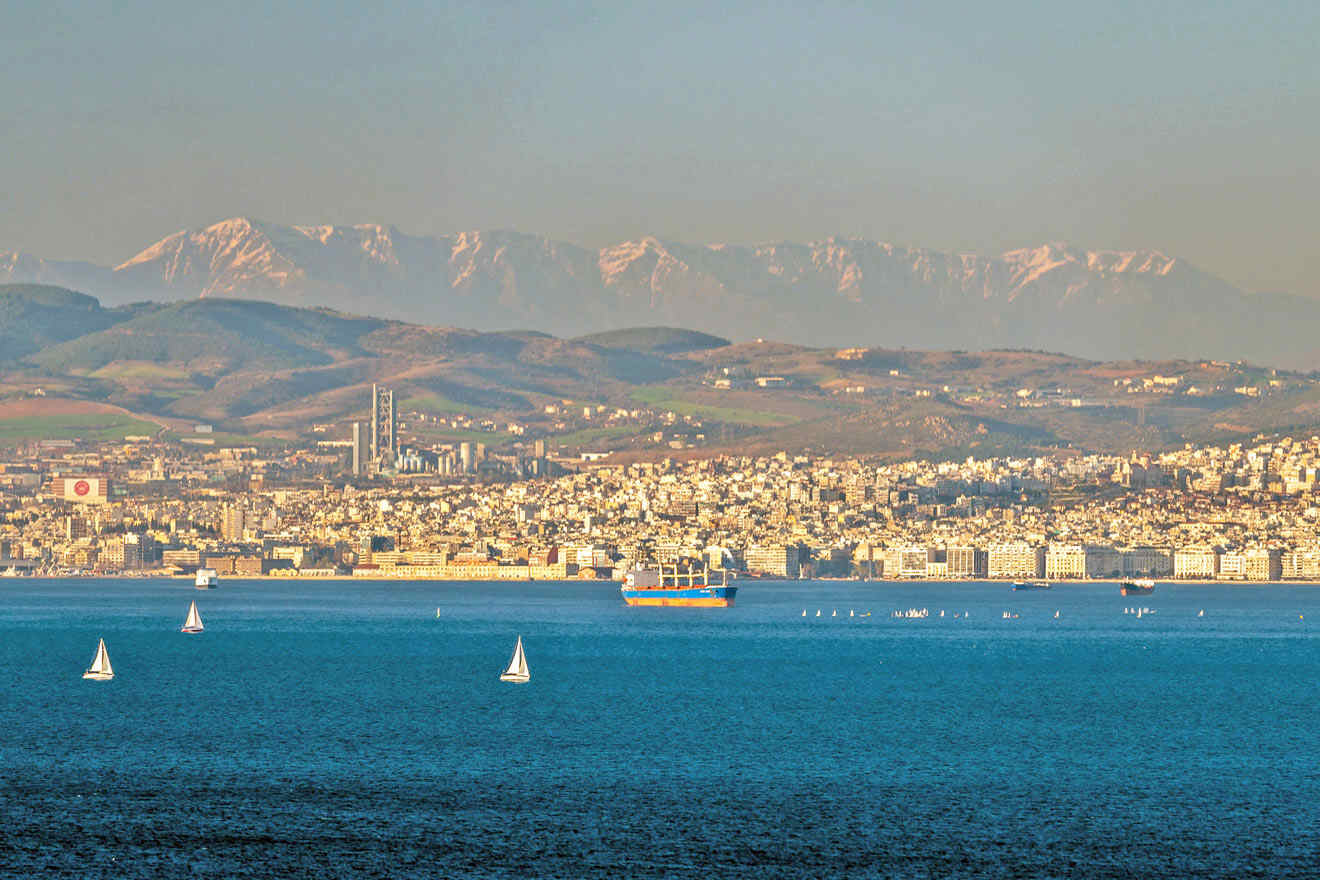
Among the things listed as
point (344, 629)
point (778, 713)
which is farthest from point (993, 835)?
point (344, 629)

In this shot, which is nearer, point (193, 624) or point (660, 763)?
point (660, 763)

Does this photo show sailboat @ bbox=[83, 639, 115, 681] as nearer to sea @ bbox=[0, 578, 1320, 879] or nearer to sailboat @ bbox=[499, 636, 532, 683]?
sea @ bbox=[0, 578, 1320, 879]

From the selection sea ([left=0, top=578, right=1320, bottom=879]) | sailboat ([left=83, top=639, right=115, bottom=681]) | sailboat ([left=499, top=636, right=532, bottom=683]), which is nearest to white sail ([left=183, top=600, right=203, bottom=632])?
sea ([left=0, top=578, right=1320, bottom=879])

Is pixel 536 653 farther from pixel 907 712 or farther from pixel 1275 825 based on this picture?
pixel 1275 825

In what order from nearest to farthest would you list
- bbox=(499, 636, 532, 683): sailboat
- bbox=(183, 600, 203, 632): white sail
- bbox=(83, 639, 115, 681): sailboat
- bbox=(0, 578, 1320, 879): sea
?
bbox=(0, 578, 1320, 879): sea
bbox=(499, 636, 532, 683): sailboat
bbox=(83, 639, 115, 681): sailboat
bbox=(183, 600, 203, 632): white sail

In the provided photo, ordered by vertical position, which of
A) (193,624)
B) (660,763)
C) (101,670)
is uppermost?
(193,624)

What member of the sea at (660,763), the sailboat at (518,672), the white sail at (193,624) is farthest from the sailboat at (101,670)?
the white sail at (193,624)

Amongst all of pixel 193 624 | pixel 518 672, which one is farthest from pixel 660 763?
pixel 193 624

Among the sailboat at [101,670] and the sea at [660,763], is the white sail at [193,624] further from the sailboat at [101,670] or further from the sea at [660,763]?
the sailboat at [101,670]

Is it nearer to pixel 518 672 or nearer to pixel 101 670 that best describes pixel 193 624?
pixel 101 670
